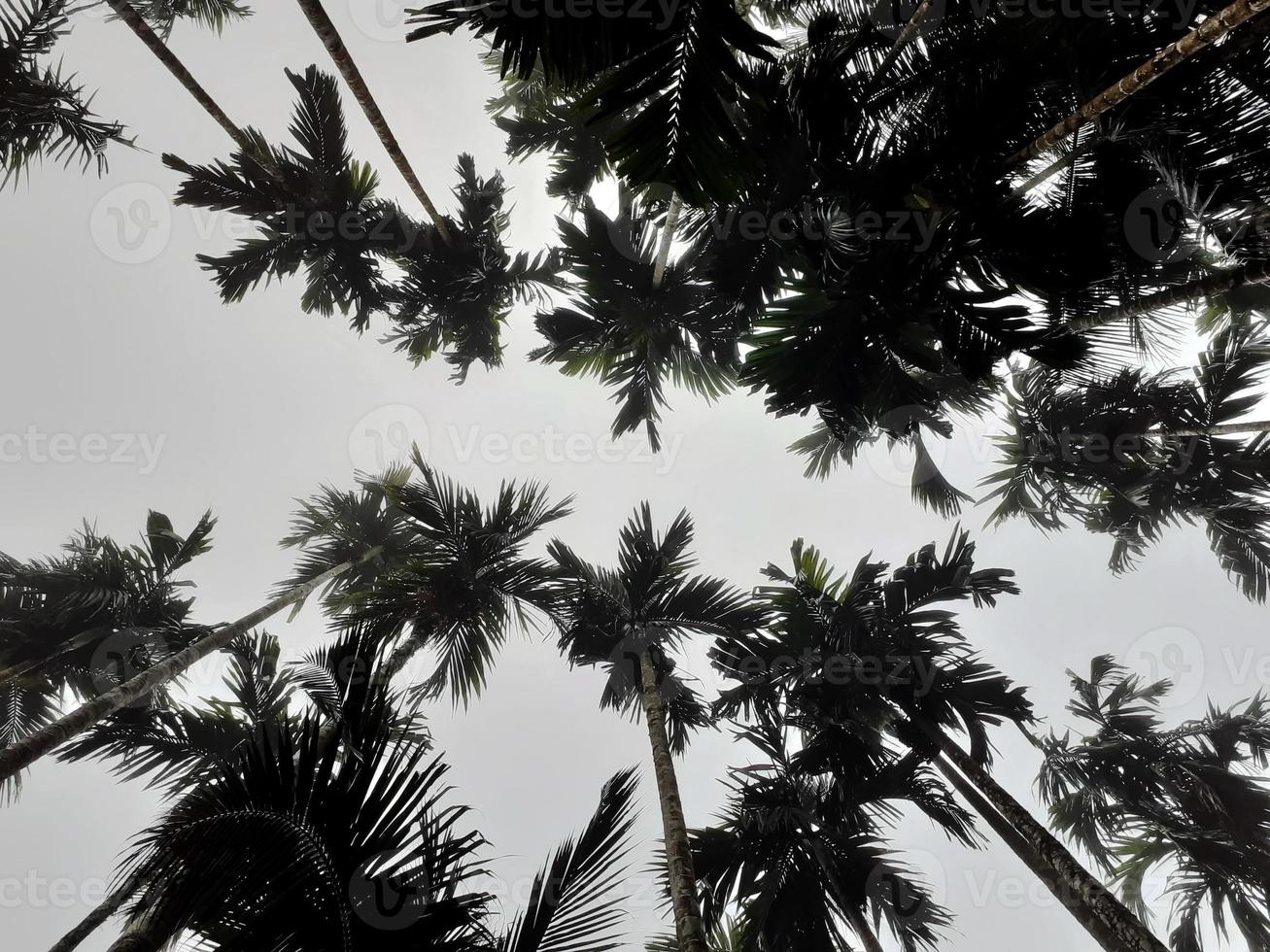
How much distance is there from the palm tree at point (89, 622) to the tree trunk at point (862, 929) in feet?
27.8

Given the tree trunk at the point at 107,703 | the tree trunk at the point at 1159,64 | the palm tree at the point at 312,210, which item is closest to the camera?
the tree trunk at the point at 1159,64

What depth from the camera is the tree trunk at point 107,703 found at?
4.77 metres

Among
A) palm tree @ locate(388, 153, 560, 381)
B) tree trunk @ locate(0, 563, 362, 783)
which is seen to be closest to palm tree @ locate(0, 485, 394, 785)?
tree trunk @ locate(0, 563, 362, 783)

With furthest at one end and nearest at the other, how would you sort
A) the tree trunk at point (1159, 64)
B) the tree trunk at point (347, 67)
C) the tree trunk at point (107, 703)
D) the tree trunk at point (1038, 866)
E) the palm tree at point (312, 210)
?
the palm tree at point (312, 210) → the tree trunk at point (107, 703) → the tree trunk at point (1038, 866) → the tree trunk at point (347, 67) → the tree trunk at point (1159, 64)

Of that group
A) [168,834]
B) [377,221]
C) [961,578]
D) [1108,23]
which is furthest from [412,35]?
[377,221]

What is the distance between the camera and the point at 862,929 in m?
5.85

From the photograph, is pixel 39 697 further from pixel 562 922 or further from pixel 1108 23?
pixel 1108 23

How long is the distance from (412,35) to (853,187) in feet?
12.0

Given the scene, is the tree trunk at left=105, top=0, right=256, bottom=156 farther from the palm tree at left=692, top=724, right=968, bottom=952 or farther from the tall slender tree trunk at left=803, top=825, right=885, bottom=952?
the tall slender tree trunk at left=803, top=825, right=885, bottom=952

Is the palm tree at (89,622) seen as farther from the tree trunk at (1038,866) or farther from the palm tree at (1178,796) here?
the palm tree at (1178,796)

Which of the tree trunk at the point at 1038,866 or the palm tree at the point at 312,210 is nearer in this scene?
the tree trunk at the point at 1038,866

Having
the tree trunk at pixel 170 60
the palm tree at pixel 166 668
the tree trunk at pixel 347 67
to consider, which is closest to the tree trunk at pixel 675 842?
the palm tree at pixel 166 668

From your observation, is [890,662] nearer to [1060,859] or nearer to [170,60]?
[1060,859]

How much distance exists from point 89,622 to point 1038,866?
11639 mm
